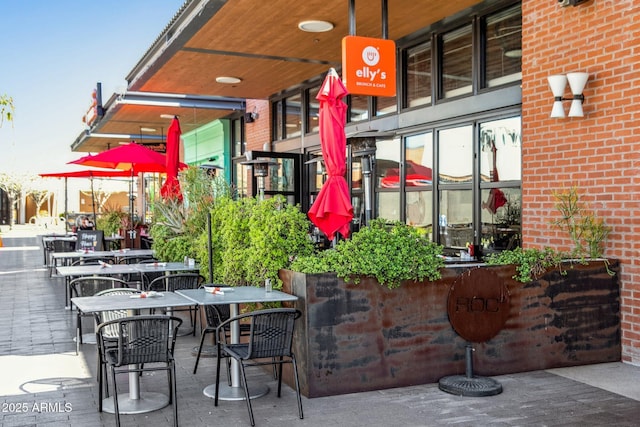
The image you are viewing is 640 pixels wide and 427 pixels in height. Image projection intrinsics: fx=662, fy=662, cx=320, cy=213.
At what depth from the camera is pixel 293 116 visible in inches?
537

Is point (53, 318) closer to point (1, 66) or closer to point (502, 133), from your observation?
point (1, 66)

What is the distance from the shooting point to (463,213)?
331 inches

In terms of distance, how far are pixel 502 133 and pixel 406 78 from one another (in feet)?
7.75

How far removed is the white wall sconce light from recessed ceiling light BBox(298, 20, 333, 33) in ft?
10.7

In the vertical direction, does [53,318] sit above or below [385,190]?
below

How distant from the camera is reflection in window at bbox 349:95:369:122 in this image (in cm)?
1073

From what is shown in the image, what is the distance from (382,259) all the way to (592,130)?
2.51m

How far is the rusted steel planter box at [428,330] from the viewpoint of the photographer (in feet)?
16.6

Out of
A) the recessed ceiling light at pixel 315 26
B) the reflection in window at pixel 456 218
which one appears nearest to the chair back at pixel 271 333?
the reflection in window at pixel 456 218

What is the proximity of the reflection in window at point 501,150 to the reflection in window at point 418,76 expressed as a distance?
1374 millimetres

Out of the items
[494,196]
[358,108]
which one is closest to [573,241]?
[494,196]

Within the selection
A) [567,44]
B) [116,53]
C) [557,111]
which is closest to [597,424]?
[557,111]

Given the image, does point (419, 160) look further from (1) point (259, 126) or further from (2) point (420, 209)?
(1) point (259, 126)

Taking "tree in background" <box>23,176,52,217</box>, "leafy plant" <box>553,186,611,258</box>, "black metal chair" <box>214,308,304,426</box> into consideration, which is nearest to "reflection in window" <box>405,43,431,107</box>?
"leafy plant" <box>553,186,611,258</box>
